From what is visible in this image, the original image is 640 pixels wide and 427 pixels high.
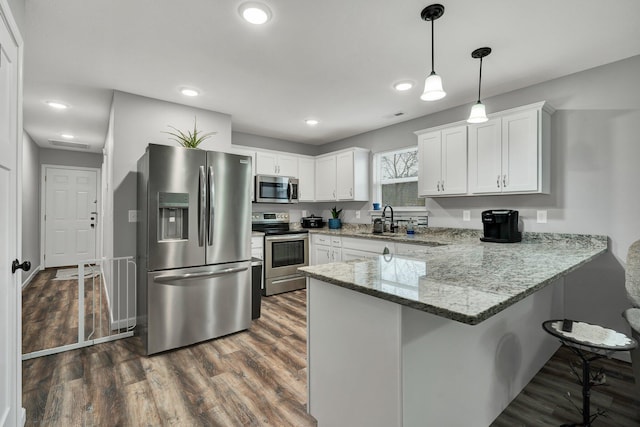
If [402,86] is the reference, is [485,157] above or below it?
below

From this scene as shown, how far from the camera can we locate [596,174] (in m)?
2.59

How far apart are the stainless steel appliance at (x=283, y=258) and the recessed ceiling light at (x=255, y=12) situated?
2784mm

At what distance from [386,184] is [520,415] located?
3.31 meters

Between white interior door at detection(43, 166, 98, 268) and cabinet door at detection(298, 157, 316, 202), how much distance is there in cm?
474

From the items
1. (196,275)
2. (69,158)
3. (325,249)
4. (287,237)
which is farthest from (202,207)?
(69,158)

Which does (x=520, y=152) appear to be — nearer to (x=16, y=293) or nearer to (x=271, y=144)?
(x=271, y=144)

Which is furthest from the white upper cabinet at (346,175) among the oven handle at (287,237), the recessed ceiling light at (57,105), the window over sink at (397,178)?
the recessed ceiling light at (57,105)

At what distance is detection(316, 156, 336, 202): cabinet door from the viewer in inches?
194

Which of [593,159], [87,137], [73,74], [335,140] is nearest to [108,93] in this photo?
[73,74]

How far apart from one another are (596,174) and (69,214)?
27.8 feet

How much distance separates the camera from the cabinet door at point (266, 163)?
15.2ft

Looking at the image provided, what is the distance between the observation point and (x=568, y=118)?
9.03 feet

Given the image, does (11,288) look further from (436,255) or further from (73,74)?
(436,255)

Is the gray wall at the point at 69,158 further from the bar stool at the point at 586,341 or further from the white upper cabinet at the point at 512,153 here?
the bar stool at the point at 586,341
